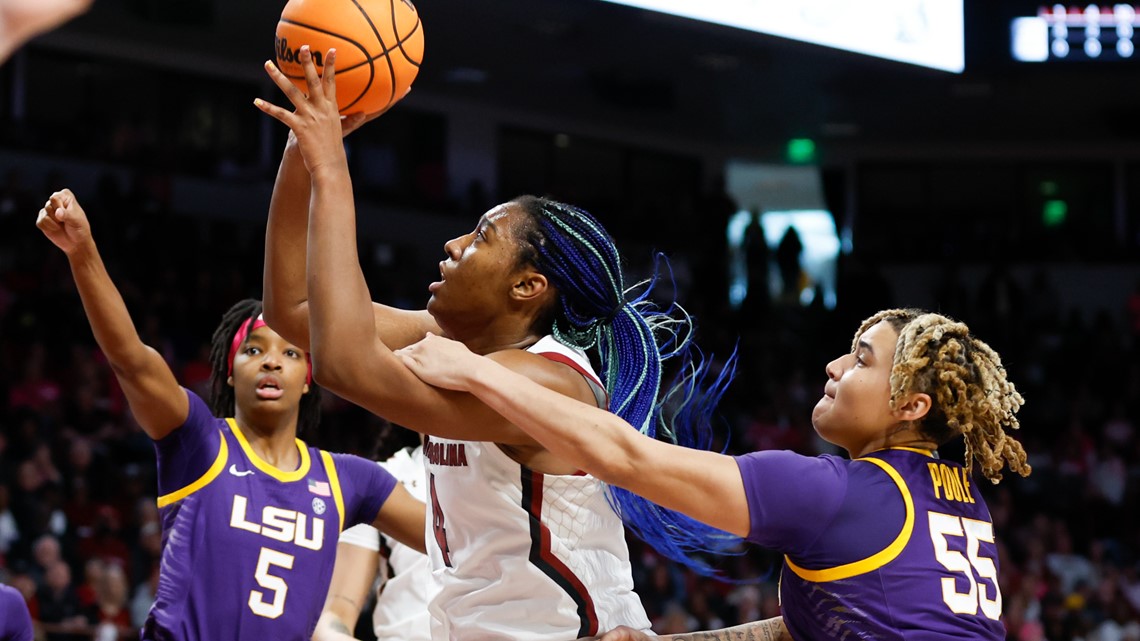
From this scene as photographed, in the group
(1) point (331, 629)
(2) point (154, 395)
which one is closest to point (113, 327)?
(2) point (154, 395)

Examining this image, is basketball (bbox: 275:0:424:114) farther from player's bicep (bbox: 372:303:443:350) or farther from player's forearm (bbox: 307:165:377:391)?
player's bicep (bbox: 372:303:443:350)

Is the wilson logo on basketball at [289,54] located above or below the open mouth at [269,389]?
above

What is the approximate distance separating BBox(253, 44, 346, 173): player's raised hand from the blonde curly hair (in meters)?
1.21

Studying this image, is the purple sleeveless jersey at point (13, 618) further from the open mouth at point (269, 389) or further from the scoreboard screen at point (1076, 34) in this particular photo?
the scoreboard screen at point (1076, 34)

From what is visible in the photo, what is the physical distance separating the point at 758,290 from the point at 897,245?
8.99 feet

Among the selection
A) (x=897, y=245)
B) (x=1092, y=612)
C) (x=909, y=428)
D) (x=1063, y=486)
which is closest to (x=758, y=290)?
(x=897, y=245)

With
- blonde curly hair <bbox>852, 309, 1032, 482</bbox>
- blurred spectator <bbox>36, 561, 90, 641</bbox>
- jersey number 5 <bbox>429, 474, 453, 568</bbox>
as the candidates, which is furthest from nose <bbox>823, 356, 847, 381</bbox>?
blurred spectator <bbox>36, 561, 90, 641</bbox>

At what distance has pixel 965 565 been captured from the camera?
279 centimetres

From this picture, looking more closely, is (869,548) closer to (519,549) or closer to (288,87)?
(519,549)

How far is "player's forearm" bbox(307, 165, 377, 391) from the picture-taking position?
2646 millimetres

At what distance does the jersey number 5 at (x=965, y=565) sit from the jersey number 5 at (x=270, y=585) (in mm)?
2000

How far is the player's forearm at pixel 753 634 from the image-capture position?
319 centimetres

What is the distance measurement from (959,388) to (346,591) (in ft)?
7.79

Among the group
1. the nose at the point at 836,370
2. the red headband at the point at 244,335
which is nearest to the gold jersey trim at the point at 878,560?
the nose at the point at 836,370
